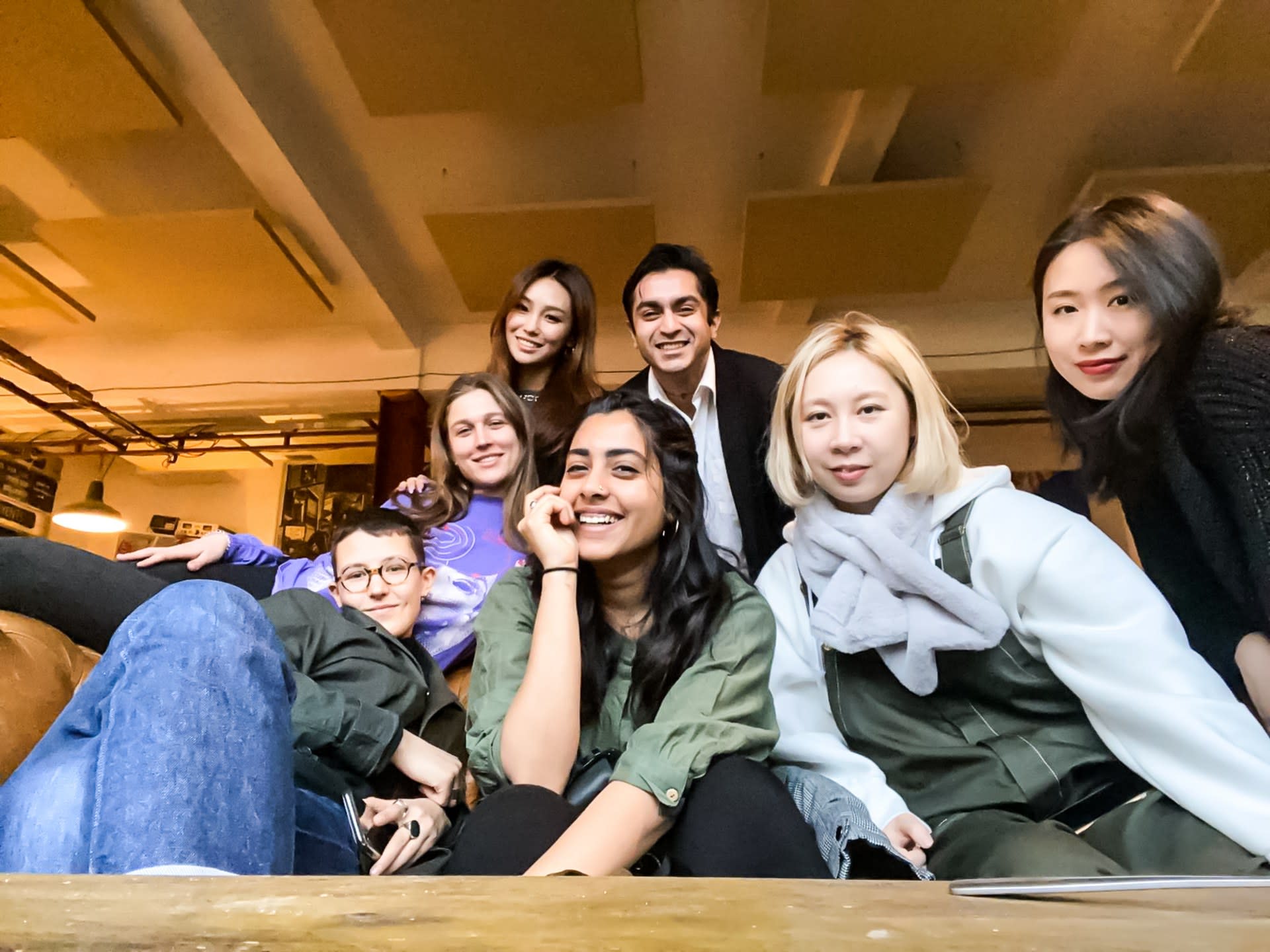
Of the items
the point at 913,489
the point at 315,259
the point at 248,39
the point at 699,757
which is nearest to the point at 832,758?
the point at 699,757

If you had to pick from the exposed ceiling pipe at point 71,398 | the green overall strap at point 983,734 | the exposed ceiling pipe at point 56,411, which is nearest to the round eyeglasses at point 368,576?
the green overall strap at point 983,734

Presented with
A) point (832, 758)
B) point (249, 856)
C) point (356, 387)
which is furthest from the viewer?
point (356, 387)

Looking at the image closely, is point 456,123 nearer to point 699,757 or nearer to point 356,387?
point 356,387

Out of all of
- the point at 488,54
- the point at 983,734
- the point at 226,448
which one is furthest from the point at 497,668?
the point at 226,448

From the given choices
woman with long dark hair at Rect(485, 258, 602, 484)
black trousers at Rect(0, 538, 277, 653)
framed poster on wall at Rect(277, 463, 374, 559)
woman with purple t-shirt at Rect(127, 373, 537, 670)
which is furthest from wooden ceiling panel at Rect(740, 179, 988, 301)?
framed poster on wall at Rect(277, 463, 374, 559)

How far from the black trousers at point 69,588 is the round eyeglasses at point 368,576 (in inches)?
13.5

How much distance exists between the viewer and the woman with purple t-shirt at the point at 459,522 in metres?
1.67

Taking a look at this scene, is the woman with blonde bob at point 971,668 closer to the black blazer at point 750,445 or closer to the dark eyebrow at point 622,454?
the dark eyebrow at point 622,454

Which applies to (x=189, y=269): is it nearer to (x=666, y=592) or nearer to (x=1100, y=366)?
(x=666, y=592)

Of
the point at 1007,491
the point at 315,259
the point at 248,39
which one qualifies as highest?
the point at 248,39

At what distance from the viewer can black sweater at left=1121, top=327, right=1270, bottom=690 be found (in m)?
1.10

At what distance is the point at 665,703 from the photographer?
3.73 feet

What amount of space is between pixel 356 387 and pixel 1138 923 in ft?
16.0

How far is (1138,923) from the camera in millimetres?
483
